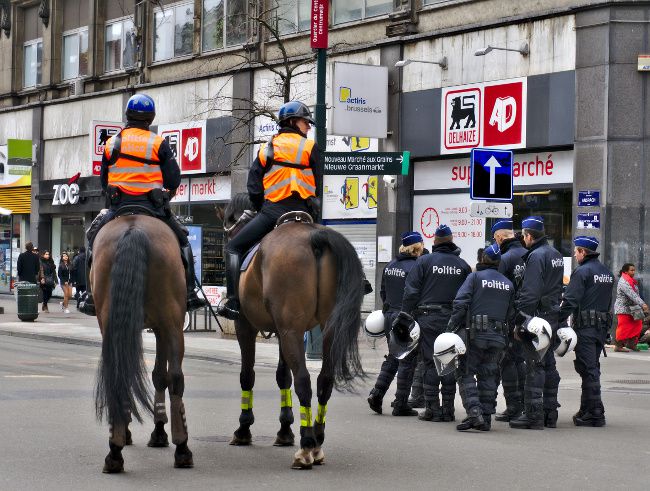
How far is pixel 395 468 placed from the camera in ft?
31.0

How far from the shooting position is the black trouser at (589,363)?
508 inches

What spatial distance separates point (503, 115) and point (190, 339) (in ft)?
26.8

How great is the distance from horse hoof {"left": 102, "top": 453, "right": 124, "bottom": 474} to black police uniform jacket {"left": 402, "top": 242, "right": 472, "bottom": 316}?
4863 millimetres

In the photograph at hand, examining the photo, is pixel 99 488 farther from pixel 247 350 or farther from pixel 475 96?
pixel 475 96

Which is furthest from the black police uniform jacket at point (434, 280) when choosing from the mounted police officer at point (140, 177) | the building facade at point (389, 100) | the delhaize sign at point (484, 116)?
the delhaize sign at point (484, 116)

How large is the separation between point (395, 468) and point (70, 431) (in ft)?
10.3

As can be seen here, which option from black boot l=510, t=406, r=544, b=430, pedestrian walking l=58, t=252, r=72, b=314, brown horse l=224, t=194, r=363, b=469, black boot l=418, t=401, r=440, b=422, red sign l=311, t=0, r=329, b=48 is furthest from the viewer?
pedestrian walking l=58, t=252, r=72, b=314

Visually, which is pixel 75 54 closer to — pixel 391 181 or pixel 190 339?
pixel 391 181

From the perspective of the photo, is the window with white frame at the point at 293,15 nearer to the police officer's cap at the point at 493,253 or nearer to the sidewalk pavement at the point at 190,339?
the sidewalk pavement at the point at 190,339

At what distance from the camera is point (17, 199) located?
46.2m

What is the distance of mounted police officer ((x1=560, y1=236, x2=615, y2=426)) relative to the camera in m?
13.0

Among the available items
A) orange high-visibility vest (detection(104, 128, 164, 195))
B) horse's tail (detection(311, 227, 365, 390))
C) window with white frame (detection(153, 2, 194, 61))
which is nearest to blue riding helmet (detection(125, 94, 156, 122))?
orange high-visibility vest (detection(104, 128, 164, 195))

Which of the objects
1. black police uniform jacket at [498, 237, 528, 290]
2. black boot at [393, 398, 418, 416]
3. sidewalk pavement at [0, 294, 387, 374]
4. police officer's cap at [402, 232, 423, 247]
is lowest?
sidewalk pavement at [0, 294, 387, 374]

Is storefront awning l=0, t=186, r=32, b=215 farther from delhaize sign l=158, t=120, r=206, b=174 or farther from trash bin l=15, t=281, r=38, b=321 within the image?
trash bin l=15, t=281, r=38, b=321
